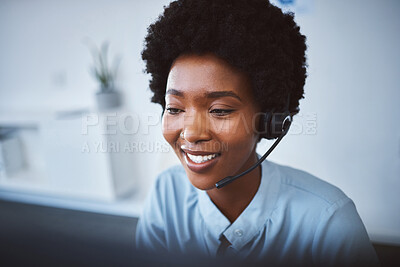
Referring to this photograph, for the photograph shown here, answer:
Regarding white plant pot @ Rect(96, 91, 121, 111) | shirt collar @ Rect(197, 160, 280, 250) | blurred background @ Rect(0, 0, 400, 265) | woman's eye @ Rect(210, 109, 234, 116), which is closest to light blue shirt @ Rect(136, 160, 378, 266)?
shirt collar @ Rect(197, 160, 280, 250)

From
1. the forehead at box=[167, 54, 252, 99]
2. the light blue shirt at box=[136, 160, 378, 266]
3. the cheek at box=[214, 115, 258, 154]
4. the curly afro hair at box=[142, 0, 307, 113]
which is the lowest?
the light blue shirt at box=[136, 160, 378, 266]

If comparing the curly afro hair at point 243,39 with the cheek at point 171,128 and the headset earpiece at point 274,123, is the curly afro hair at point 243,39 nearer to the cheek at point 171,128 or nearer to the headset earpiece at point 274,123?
the headset earpiece at point 274,123

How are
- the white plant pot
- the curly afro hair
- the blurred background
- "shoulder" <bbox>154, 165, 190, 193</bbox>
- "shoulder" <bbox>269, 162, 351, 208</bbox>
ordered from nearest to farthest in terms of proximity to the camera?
the curly afro hair
"shoulder" <bbox>269, 162, 351, 208</bbox>
"shoulder" <bbox>154, 165, 190, 193</bbox>
the blurred background
the white plant pot

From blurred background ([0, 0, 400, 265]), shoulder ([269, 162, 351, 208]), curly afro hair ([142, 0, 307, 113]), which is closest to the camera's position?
curly afro hair ([142, 0, 307, 113])

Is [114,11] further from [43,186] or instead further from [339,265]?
[339,265]

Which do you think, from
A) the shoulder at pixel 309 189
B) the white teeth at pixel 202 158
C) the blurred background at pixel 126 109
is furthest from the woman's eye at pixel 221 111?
the blurred background at pixel 126 109

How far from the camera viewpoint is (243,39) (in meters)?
0.65

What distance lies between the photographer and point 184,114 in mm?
701

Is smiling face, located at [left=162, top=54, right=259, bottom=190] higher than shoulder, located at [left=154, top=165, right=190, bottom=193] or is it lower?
higher

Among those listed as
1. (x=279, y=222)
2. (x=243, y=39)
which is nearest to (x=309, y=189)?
(x=279, y=222)

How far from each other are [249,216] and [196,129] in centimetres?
33

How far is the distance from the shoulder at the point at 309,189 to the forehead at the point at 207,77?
0.33 meters

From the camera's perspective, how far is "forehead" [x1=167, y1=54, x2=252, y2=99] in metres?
0.66

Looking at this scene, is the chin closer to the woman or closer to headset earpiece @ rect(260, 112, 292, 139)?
the woman
